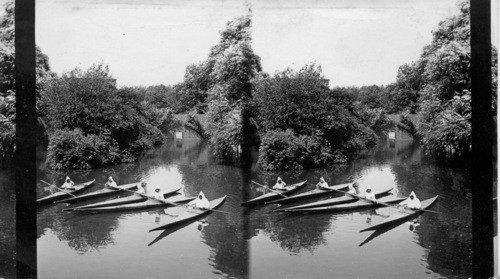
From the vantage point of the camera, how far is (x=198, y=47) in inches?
243

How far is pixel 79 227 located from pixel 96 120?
61.8 inches

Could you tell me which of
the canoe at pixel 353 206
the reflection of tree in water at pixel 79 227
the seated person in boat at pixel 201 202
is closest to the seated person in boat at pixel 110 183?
the reflection of tree in water at pixel 79 227

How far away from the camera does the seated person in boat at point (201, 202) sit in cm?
638

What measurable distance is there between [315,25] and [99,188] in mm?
3851

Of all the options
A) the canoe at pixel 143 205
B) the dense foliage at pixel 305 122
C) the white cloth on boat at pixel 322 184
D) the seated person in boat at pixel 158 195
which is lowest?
the canoe at pixel 143 205

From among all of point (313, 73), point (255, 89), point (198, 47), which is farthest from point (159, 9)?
point (313, 73)

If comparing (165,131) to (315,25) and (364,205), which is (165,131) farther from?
(364,205)

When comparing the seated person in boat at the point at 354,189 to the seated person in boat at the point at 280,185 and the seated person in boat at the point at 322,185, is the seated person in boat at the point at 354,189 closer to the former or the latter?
the seated person in boat at the point at 322,185

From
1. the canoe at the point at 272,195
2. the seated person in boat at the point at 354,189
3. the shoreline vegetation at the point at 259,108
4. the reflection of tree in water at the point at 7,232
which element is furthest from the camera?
the seated person in boat at the point at 354,189

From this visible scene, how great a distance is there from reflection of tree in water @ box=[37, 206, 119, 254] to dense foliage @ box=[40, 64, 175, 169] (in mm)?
726

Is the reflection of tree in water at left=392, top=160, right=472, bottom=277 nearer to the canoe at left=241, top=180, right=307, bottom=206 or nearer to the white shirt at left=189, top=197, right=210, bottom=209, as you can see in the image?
the canoe at left=241, top=180, right=307, bottom=206

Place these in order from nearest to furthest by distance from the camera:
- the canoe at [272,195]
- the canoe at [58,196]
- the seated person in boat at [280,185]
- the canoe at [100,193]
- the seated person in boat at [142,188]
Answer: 1. the canoe at [58,196]
2. the canoe at [100,193]
3. the canoe at [272,195]
4. the seated person in boat at [142,188]
5. the seated person in boat at [280,185]

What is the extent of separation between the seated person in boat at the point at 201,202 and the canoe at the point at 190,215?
5 centimetres

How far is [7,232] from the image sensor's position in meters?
5.72
